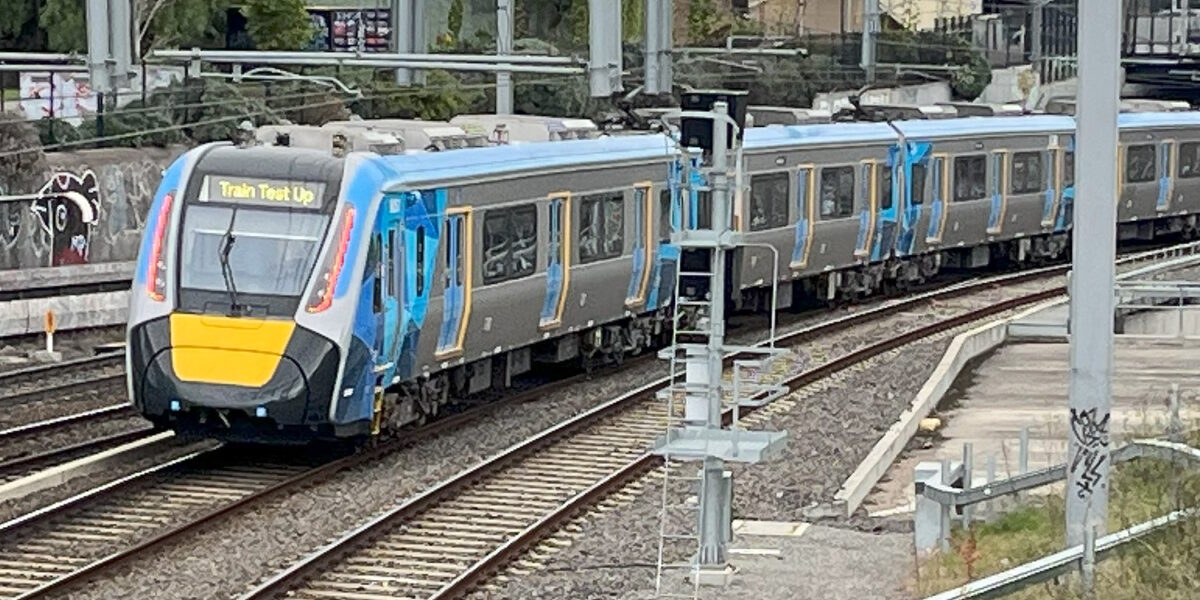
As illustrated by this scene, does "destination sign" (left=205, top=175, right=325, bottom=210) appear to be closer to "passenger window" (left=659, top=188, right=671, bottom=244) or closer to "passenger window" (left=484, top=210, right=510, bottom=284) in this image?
"passenger window" (left=484, top=210, right=510, bottom=284)

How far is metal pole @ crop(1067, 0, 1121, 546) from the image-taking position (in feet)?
42.6

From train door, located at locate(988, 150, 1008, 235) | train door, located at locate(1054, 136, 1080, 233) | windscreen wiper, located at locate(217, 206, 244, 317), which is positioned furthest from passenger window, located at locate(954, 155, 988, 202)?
windscreen wiper, located at locate(217, 206, 244, 317)

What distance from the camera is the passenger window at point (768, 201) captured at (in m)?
29.4

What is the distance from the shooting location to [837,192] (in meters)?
32.3

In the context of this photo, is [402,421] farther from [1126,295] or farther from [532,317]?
[1126,295]

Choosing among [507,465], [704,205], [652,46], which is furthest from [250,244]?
[652,46]

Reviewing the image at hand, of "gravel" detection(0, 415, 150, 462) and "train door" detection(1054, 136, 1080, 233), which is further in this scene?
"train door" detection(1054, 136, 1080, 233)

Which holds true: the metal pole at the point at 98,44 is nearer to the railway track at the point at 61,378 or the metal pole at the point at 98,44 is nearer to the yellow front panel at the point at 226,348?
the railway track at the point at 61,378

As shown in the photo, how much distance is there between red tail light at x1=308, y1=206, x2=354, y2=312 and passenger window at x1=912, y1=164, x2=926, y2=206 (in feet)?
56.8

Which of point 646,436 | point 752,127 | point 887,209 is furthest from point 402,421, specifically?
point 887,209

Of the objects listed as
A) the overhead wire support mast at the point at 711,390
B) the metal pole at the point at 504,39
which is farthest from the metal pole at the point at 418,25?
the overhead wire support mast at the point at 711,390

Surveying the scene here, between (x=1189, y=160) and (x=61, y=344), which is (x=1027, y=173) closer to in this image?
(x=1189, y=160)

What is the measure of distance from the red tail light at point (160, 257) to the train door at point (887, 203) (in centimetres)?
1607

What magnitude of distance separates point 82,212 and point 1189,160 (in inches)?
781
